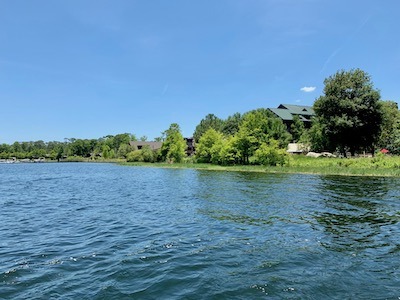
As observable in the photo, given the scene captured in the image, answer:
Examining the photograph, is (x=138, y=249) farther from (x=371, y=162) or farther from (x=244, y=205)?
(x=371, y=162)

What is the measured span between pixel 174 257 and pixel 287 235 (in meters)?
5.22

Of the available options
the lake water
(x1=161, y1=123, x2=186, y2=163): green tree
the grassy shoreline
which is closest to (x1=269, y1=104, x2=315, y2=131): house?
(x1=161, y1=123, x2=186, y2=163): green tree

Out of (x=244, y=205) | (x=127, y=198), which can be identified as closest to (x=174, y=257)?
(x=244, y=205)

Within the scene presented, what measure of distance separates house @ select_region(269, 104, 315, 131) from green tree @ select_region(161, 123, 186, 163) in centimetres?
3394

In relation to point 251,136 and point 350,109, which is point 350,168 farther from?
point 251,136

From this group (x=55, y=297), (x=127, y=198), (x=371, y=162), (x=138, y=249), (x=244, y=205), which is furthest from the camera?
(x=371, y=162)

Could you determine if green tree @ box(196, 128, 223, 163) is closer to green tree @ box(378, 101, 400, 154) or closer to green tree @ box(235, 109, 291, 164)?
green tree @ box(235, 109, 291, 164)

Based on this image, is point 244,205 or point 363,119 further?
point 363,119

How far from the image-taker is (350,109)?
5928 centimetres

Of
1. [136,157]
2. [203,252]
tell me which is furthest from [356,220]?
Result: [136,157]

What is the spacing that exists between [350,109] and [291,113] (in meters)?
48.2

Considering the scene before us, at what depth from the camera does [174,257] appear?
1013 cm

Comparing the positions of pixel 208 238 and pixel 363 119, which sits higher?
pixel 363 119

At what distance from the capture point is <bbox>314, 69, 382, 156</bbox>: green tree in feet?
194
